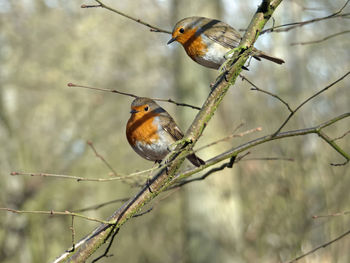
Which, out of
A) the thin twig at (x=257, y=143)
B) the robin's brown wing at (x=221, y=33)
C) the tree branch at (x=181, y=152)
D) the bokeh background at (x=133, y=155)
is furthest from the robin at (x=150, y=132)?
the bokeh background at (x=133, y=155)

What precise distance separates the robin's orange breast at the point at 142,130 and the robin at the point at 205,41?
20.5 inches

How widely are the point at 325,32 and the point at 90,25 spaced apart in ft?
31.8

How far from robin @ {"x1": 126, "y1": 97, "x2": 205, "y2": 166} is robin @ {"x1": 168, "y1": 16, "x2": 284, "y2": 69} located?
0.45 m

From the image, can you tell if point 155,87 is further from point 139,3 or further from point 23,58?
point 23,58

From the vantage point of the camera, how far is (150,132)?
3.06 metres

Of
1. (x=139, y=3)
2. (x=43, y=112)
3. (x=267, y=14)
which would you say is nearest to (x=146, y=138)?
(x=267, y=14)

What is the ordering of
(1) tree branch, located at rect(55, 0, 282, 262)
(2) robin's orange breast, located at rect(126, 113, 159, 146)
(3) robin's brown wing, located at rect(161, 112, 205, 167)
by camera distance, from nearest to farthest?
(1) tree branch, located at rect(55, 0, 282, 262) → (2) robin's orange breast, located at rect(126, 113, 159, 146) → (3) robin's brown wing, located at rect(161, 112, 205, 167)

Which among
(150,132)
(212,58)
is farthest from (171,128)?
(212,58)

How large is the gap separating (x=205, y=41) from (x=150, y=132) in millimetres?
687

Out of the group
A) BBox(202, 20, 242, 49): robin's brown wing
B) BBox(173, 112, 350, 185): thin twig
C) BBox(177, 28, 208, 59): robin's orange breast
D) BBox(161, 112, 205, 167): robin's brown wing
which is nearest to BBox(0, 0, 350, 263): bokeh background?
BBox(202, 20, 242, 49): robin's brown wing

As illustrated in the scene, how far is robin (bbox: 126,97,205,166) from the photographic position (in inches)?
119

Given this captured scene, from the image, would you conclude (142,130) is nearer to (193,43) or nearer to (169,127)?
(169,127)

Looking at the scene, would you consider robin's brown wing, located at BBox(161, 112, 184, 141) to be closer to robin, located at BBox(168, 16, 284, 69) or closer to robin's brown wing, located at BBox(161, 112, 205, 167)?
robin's brown wing, located at BBox(161, 112, 205, 167)

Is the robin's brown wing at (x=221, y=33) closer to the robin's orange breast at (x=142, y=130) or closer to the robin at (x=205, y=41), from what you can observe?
the robin at (x=205, y=41)
